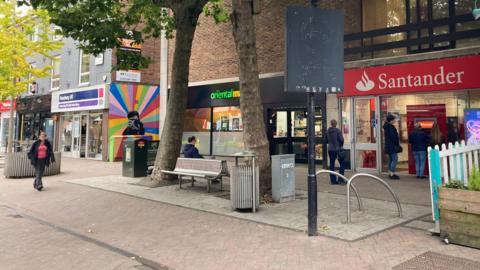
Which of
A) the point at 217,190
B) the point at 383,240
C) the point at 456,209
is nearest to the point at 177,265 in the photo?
the point at 383,240

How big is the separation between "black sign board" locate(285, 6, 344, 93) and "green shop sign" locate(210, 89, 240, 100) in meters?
10.4

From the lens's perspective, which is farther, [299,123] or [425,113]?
[299,123]

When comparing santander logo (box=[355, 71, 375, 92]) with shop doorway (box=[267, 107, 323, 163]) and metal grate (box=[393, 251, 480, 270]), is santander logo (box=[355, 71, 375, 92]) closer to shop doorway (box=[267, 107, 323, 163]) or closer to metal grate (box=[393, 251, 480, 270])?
shop doorway (box=[267, 107, 323, 163])

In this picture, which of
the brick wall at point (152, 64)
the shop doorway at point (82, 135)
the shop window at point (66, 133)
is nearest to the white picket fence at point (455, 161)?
the brick wall at point (152, 64)

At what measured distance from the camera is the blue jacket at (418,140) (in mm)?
11258

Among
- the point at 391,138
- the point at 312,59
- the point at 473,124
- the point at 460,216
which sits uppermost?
the point at 312,59

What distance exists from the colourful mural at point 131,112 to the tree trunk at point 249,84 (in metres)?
11.9

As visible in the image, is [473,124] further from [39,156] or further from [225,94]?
[39,156]

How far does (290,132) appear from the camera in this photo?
1530cm

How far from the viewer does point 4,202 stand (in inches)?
357

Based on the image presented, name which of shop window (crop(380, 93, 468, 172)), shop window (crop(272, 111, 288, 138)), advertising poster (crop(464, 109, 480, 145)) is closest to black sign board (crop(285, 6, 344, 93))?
advertising poster (crop(464, 109, 480, 145))

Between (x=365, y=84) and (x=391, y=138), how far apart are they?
7.46 feet

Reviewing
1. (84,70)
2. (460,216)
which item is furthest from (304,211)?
(84,70)

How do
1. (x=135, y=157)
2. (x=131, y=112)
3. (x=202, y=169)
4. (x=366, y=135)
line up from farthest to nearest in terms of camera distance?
(x=131, y=112) → (x=366, y=135) → (x=135, y=157) → (x=202, y=169)
